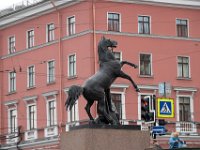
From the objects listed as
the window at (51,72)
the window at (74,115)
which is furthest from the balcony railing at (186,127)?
the window at (51,72)

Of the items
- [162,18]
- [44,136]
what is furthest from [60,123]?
[162,18]

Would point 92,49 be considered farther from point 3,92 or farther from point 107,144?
point 107,144

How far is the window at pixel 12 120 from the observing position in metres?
55.6

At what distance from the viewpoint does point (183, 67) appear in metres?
51.9

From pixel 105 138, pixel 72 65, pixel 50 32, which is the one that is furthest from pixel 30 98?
pixel 105 138

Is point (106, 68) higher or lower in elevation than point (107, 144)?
higher

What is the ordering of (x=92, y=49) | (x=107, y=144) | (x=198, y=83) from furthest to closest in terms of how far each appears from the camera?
(x=198, y=83) < (x=92, y=49) < (x=107, y=144)

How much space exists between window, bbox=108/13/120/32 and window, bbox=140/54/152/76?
2.39m

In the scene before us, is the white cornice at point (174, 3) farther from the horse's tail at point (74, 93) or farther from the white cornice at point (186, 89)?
the horse's tail at point (74, 93)

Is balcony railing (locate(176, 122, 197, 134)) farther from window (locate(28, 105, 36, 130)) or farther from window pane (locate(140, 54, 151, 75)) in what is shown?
window (locate(28, 105, 36, 130))

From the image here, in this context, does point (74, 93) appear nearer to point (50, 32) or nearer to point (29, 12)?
point (50, 32)

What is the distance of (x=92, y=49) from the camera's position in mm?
48750

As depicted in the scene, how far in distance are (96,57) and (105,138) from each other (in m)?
32.0

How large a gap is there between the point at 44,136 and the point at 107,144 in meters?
35.8
